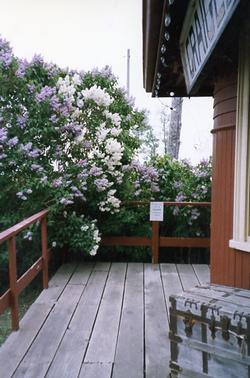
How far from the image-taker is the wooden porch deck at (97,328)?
7.84 feet

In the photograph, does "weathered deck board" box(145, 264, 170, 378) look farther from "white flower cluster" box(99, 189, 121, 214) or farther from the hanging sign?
the hanging sign

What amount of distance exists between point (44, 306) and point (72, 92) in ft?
8.83

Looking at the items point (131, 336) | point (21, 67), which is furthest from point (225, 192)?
point (21, 67)

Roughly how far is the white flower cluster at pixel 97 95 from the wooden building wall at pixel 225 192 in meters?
2.28

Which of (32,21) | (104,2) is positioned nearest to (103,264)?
(104,2)

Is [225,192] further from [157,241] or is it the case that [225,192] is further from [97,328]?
[157,241]

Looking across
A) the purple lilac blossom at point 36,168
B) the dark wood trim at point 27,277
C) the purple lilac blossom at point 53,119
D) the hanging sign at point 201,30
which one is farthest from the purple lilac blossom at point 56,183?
the hanging sign at point 201,30

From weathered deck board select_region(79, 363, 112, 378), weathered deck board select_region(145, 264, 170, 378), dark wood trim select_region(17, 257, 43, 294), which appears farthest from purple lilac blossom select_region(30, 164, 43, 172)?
weathered deck board select_region(79, 363, 112, 378)

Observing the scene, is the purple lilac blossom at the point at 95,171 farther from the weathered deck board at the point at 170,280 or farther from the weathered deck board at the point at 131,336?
the weathered deck board at the point at 170,280

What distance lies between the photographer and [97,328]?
9.82ft

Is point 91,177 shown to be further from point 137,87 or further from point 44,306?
point 137,87

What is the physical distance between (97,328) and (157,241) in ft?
7.41

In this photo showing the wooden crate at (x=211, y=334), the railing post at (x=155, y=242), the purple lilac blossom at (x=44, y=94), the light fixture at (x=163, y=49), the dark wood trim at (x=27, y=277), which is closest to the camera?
the wooden crate at (x=211, y=334)

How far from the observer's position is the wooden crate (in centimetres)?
176
